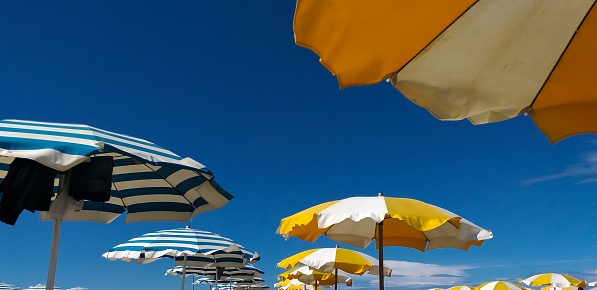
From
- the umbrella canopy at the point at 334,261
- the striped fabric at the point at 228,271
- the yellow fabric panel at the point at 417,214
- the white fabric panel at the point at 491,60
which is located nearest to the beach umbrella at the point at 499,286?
the umbrella canopy at the point at 334,261

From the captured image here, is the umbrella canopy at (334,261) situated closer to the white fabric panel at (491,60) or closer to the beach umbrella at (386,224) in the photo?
the beach umbrella at (386,224)

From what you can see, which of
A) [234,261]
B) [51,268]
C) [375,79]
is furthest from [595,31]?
[234,261]

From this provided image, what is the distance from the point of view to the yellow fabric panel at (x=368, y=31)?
1683mm

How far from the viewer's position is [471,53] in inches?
79.6

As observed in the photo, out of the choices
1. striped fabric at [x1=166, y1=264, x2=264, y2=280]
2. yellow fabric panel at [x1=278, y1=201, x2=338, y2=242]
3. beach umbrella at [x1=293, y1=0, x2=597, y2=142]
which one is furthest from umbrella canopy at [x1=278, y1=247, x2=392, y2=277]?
striped fabric at [x1=166, y1=264, x2=264, y2=280]

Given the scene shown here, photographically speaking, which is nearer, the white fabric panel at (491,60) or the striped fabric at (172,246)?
the white fabric panel at (491,60)

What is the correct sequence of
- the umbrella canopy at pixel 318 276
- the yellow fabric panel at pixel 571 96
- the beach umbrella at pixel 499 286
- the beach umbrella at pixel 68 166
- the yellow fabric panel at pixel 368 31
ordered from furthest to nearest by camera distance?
the umbrella canopy at pixel 318 276
the beach umbrella at pixel 499 286
the beach umbrella at pixel 68 166
the yellow fabric panel at pixel 571 96
the yellow fabric panel at pixel 368 31

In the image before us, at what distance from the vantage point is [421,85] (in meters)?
2.08

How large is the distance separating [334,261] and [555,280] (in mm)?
11589

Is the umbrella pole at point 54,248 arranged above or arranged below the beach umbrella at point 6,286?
below

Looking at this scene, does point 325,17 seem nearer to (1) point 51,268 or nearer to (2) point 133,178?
(1) point 51,268

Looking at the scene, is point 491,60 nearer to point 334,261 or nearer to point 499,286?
point 334,261

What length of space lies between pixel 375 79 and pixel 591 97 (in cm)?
105

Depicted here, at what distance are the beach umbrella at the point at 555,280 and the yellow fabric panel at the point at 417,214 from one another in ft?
42.1
